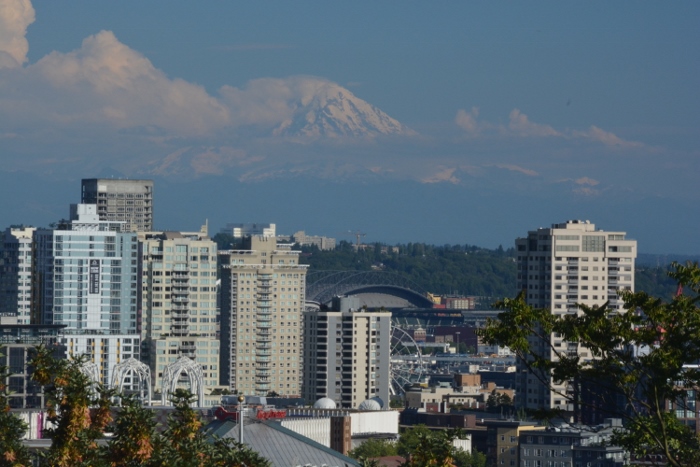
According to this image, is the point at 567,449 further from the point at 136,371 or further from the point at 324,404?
the point at 136,371

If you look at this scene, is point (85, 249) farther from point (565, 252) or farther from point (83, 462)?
point (83, 462)

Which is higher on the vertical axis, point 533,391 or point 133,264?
point 133,264

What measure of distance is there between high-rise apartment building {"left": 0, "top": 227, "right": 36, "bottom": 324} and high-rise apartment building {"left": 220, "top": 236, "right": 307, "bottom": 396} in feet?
90.2

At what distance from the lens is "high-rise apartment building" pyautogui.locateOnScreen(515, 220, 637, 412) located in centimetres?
15788

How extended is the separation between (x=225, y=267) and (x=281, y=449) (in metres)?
145

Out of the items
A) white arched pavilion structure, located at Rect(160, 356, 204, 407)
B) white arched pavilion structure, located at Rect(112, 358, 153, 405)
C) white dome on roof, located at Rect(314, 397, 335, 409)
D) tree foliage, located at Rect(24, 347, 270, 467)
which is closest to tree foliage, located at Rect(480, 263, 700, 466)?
tree foliage, located at Rect(24, 347, 270, 467)

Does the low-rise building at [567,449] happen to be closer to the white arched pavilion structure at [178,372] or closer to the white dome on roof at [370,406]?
the white dome on roof at [370,406]

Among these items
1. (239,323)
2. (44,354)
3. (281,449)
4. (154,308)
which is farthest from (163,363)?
(44,354)

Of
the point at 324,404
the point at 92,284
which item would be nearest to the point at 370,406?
the point at 324,404

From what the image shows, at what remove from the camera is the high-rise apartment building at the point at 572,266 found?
15788 cm

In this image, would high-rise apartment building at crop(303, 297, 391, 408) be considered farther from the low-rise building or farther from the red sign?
the red sign

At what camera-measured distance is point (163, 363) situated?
165m

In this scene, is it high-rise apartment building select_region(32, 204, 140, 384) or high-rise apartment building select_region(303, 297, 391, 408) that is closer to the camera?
high-rise apartment building select_region(32, 204, 140, 384)

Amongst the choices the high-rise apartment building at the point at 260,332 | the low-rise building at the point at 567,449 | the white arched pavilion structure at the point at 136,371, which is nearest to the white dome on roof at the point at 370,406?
the low-rise building at the point at 567,449
